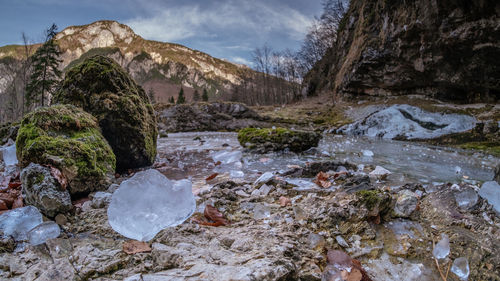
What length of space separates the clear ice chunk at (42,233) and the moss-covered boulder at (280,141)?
546cm

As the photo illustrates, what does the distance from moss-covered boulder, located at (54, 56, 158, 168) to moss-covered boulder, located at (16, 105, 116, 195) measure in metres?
0.71

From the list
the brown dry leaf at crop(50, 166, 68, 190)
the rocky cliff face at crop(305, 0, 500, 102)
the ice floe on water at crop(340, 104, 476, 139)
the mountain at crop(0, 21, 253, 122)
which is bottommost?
the ice floe on water at crop(340, 104, 476, 139)

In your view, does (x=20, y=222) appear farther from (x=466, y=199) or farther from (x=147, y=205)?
(x=466, y=199)

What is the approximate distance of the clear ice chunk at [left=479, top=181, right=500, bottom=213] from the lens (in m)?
2.10

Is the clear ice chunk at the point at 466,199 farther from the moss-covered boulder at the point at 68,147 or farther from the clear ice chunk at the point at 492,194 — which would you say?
the moss-covered boulder at the point at 68,147

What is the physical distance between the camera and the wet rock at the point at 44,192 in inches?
73.2

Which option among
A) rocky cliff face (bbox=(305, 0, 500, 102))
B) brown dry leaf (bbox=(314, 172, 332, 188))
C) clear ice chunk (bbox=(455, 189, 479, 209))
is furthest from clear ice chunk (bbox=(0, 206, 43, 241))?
rocky cliff face (bbox=(305, 0, 500, 102))

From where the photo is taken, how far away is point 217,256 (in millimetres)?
1352

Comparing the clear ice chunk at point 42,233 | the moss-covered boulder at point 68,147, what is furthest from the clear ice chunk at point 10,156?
the clear ice chunk at point 42,233

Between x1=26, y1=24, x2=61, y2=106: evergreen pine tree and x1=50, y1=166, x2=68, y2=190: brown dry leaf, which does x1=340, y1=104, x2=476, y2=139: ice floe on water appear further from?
x1=26, y1=24, x2=61, y2=106: evergreen pine tree

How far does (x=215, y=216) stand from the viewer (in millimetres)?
2037

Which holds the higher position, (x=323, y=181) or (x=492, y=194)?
(x=492, y=194)

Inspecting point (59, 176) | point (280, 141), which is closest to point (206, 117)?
point (280, 141)

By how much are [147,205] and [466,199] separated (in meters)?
2.86
